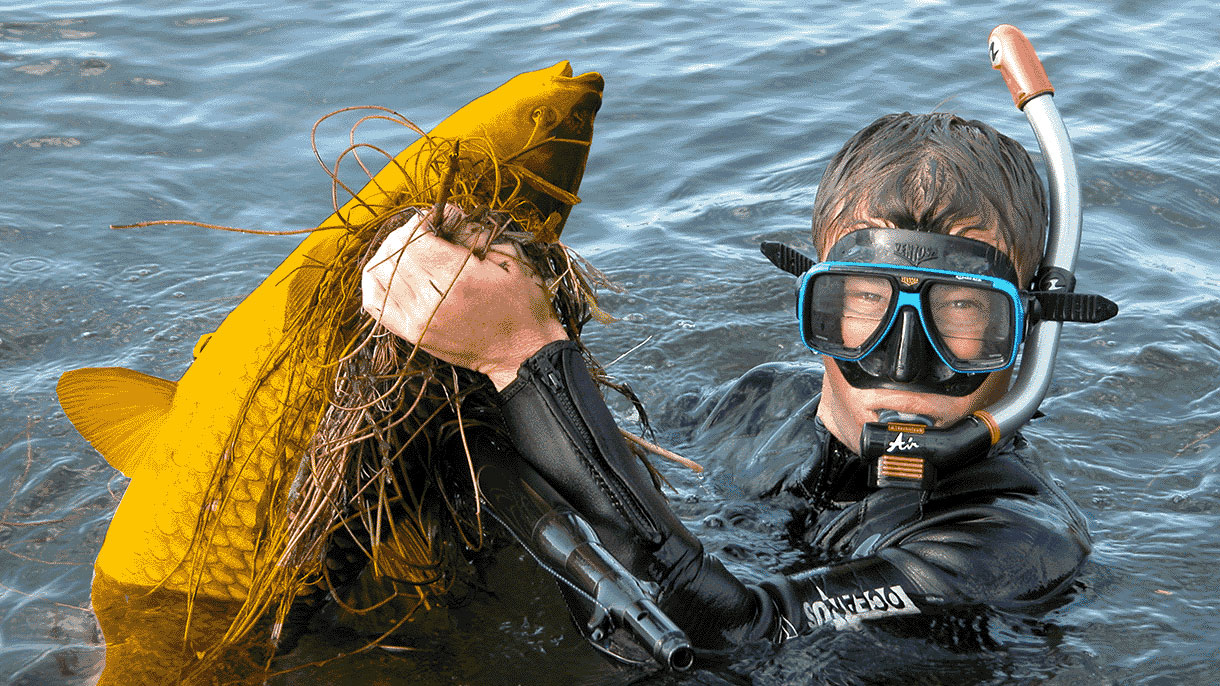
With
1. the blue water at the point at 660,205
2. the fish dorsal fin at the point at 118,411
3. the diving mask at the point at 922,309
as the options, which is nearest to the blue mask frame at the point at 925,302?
the diving mask at the point at 922,309

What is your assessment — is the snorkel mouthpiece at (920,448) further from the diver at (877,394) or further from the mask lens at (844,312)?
the mask lens at (844,312)

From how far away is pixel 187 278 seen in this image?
194 inches

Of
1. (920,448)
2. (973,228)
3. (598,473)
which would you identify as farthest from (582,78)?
(920,448)

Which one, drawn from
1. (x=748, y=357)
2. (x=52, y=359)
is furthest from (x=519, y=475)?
(x=52, y=359)

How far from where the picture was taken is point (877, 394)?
277cm

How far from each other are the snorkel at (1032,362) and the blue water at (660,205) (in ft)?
1.36

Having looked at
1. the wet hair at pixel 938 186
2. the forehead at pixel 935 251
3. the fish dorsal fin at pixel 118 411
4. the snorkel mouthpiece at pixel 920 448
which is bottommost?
the snorkel mouthpiece at pixel 920 448

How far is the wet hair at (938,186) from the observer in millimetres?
2691

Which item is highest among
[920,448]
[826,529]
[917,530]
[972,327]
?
[972,327]

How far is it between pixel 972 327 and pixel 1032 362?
22 cm

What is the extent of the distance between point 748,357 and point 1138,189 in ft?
8.20

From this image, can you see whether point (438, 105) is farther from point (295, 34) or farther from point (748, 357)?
point (748, 357)

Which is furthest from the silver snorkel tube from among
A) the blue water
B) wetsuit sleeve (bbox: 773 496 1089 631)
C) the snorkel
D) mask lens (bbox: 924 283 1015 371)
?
the blue water

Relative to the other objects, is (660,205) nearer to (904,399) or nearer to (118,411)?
(904,399)
